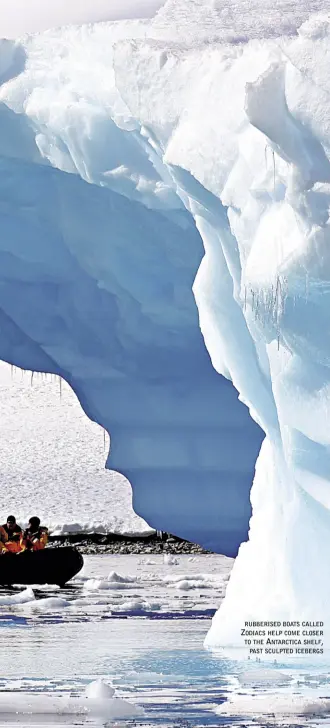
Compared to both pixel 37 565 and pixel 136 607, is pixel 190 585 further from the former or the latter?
pixel 136 607

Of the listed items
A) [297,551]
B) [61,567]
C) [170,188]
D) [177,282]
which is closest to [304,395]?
[297,551]

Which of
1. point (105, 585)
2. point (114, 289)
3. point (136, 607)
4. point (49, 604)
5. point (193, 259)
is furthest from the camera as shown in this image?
point (105, 585)

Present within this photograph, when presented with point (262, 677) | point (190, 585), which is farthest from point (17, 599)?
point (262, 677)

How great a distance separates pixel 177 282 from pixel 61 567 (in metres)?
6.80

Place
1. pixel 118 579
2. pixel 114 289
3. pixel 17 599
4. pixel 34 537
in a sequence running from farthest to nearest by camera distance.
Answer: pixel 118 579 < pixel 34 537 < pixel 17 599 < pixel 114 289

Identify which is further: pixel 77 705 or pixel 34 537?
pixel 34 537

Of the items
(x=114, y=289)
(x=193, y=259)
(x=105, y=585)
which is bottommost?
(x=105, y=585)

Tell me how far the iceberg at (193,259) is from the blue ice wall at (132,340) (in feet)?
0.07

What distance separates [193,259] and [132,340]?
1365 mm

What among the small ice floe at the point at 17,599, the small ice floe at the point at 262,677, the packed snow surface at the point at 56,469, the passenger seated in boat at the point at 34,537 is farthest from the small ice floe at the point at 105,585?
the packed snow surface at the point at 56,469

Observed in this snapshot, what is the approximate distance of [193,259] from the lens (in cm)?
1259

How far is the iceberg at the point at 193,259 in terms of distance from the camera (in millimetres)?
8727

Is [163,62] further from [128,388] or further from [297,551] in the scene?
[128,388]

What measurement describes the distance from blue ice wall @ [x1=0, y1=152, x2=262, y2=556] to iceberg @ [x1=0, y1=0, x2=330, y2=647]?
0.02m
